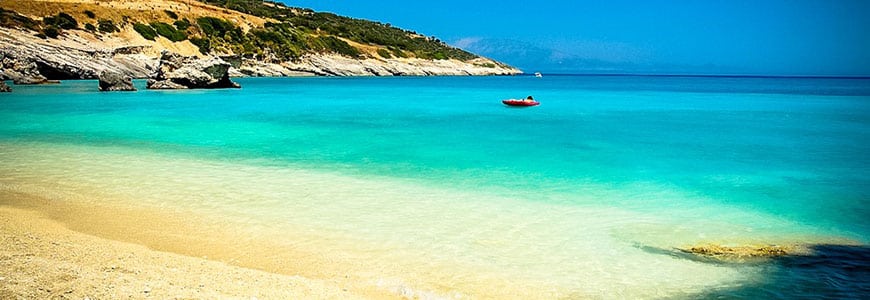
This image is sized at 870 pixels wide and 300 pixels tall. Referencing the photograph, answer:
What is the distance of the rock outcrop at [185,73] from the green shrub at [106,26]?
21432mm

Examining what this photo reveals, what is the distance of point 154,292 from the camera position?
5059 millimetres

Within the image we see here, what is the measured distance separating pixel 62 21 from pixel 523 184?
62.4 metres

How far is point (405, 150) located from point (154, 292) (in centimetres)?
1277

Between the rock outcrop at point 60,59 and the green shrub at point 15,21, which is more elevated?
the green shrub at point 15,21

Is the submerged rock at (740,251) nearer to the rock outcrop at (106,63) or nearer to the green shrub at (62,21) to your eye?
the rock outcrop at (106,63)

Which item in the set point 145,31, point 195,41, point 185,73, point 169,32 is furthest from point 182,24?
point 185,73

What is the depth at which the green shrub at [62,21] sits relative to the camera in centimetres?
5764

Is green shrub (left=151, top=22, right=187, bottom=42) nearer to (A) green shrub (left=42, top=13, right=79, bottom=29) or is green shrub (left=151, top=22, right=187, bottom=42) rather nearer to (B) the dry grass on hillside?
(B) the dry grass on hillside

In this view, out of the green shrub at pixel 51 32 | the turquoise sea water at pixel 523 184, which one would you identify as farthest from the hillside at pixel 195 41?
the turquoise sea water at pixel 523 184

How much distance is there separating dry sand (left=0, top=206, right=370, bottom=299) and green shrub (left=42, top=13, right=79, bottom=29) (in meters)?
61.3

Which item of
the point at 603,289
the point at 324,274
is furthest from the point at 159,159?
the point at 603,289

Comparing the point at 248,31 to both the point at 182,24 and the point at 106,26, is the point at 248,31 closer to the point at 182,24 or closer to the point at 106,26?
the point at 182,24

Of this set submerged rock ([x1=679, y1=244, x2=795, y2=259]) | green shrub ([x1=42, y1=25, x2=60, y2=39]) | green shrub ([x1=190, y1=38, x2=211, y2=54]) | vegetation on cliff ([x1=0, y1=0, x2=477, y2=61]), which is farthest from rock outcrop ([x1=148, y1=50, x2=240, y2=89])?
submerged rock ([x1=679, y1=244, x2=795, y2=259])

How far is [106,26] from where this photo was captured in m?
63.2
